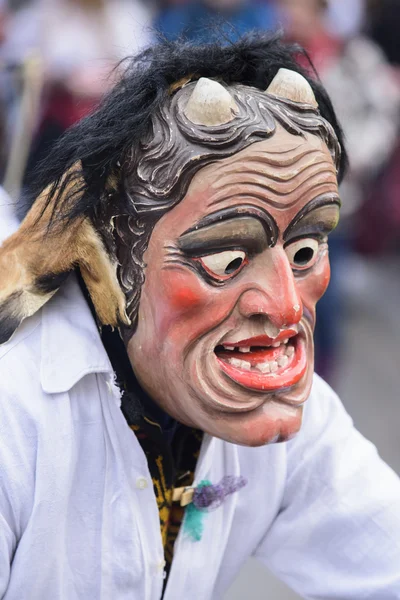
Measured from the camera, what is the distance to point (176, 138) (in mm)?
1564

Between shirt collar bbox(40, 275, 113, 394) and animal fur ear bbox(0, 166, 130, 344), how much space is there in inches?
1.8

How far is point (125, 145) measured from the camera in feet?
5.22

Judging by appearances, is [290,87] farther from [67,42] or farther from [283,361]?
[67,42]

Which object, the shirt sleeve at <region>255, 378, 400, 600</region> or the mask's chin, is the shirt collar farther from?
the shirt sleeve at <region>255, 378, 400, 600</region>

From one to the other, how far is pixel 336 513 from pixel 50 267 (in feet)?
2.66

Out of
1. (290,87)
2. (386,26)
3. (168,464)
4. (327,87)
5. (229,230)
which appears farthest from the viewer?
(386,26)

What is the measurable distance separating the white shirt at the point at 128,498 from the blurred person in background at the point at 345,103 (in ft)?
7.04

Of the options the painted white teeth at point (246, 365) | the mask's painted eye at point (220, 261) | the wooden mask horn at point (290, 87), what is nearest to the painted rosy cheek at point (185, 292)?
the mask's painted eye at point (220, 261)

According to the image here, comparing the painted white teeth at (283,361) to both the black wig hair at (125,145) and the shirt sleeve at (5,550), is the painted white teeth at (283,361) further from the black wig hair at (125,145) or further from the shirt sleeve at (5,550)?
the shirt sleeve at (5,550)

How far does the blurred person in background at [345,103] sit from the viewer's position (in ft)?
13.7

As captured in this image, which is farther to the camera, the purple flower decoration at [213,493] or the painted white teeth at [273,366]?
the purple flower decoration at [213,493]

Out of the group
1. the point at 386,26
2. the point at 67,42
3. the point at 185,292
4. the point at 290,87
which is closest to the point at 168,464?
the point at 185,292

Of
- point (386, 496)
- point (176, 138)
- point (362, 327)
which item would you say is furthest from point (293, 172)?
point (362, 327)

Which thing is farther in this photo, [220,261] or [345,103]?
Answer: [345,103]
